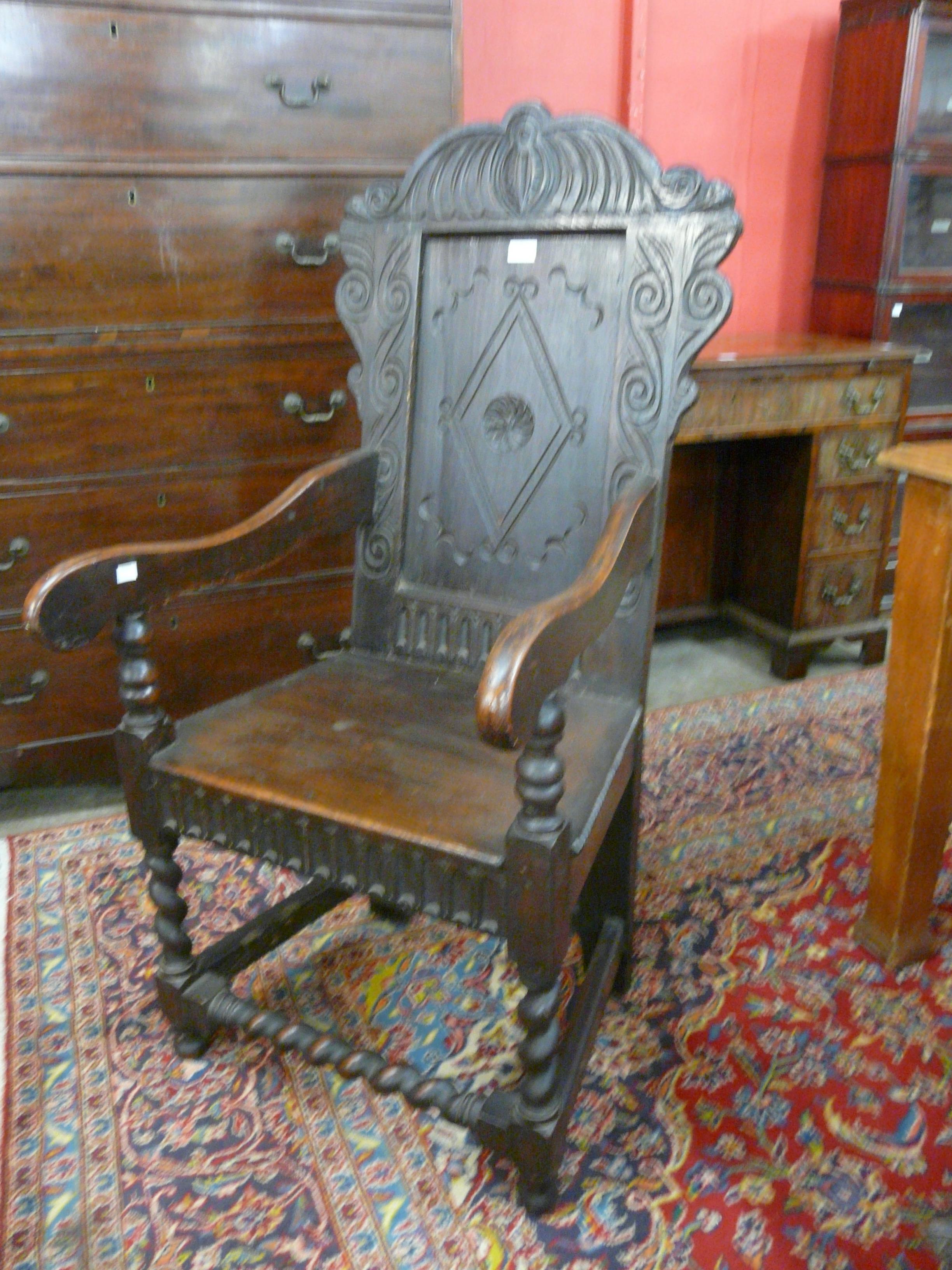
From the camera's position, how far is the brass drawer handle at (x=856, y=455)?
8.77 feet

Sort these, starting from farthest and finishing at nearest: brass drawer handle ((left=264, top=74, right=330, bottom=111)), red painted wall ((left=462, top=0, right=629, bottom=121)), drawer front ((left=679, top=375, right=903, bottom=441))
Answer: red painted wall ((left=462, top=0, right=629, bottom=121))
drawer front ((left=679, top=375, right=903, bottom=441))
brass drawer handle ((left=264, top=74, right=330, bottom=111))

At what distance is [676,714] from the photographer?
259 centimetres

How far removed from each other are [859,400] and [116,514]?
1.98 meters

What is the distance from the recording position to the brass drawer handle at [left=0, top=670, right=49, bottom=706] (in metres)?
1.99

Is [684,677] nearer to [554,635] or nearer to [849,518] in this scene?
[849,518]

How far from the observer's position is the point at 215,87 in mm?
1797

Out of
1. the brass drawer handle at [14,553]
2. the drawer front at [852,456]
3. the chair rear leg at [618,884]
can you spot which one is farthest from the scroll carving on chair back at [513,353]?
the drawer front at [852,456]

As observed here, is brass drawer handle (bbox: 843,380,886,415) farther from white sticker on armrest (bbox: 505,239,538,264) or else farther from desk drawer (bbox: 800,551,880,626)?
white sticker on armrest (bbox: 505,239,538,264)

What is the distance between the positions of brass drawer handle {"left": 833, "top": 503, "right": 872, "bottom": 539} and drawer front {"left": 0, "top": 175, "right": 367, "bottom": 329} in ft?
5.21

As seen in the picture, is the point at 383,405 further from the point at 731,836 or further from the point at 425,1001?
the point at 731,836

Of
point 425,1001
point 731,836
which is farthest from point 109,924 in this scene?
point 731,836

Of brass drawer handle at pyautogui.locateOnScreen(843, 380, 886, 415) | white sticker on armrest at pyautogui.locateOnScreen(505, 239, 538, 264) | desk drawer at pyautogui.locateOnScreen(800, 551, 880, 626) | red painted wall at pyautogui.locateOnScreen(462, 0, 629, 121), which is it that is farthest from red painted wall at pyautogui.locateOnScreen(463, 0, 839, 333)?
white sticker on armrest at pyautogui.locateOnScreen(505, 239, 538, 264)

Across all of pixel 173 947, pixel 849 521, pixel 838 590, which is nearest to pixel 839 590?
pixel 838 590

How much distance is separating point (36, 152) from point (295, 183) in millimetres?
474
